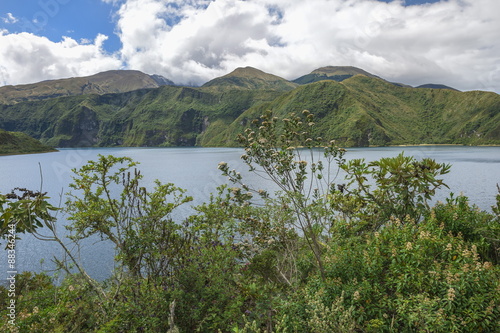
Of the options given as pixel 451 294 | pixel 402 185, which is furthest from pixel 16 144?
pixel 451 294

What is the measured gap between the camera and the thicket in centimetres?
381

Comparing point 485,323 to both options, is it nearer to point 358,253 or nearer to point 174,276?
point 358,253

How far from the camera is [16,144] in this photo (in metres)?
174

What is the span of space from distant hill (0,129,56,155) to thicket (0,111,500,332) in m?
213

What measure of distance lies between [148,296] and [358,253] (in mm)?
4416

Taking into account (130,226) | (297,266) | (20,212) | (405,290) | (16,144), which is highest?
(16,144)

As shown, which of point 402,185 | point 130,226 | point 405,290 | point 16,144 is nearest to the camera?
point 405,290

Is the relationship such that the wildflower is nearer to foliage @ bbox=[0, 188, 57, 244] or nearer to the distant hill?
foliage @ bbox=[0, 188, 57, 244]

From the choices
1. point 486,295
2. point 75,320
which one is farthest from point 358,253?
point 75,320

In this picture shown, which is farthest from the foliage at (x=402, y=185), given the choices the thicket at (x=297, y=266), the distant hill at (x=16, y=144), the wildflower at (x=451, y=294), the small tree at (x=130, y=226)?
the distant hill at (x=16, y=144)

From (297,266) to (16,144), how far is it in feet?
748

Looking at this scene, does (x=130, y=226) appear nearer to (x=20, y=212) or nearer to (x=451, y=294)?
(x=20, y=212)

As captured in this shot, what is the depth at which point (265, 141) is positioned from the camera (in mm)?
6117

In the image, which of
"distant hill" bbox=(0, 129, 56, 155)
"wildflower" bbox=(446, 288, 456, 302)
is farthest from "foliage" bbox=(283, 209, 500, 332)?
"distant hill" bbox=(0, 129, 56, 155)
